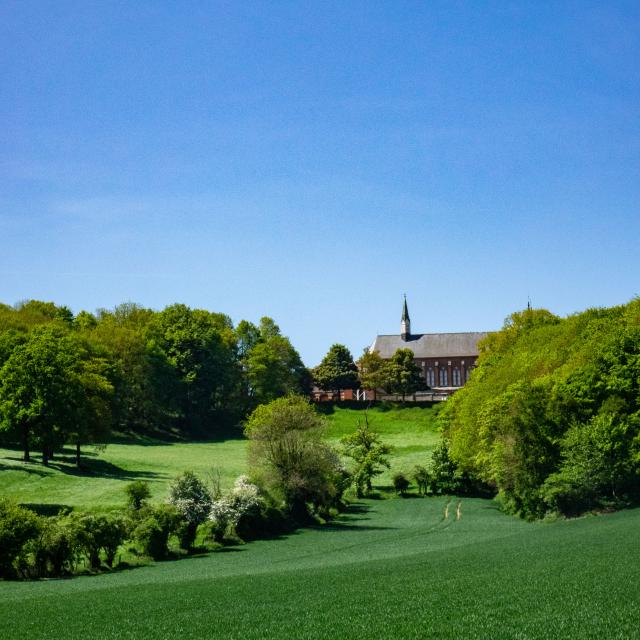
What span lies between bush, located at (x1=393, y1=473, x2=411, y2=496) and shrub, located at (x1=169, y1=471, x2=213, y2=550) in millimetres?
31099

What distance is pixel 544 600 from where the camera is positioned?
74.3 ft

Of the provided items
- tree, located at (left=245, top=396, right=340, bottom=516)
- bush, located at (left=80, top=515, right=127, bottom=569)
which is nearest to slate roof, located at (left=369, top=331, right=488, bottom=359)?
tree, located at (left=245, top=396, right=340, bottom=516)

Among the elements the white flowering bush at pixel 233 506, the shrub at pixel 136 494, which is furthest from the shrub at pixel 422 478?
the shrub at pixel 136 494

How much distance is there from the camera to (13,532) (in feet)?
118

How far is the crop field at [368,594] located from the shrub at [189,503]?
6.88ft

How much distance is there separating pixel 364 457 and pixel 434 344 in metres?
96.8

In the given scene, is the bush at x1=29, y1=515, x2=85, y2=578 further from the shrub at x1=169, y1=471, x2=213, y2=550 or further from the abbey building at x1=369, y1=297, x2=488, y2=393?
the abbey building at x1=369, y1=297, x2=488, y2=393

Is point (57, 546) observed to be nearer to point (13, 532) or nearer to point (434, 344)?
point (13, 532)

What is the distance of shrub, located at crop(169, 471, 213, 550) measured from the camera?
A: 46.6 metres

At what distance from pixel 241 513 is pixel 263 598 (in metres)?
24.6

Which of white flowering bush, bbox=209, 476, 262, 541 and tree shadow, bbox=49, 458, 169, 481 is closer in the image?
white flowering bush, bbox=209, 476, 262, 541

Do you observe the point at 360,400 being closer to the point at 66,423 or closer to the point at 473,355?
the point at 473,355

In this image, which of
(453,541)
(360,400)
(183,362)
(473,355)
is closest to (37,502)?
(453,541)

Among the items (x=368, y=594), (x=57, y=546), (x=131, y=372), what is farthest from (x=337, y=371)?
(x=368, y=594)
